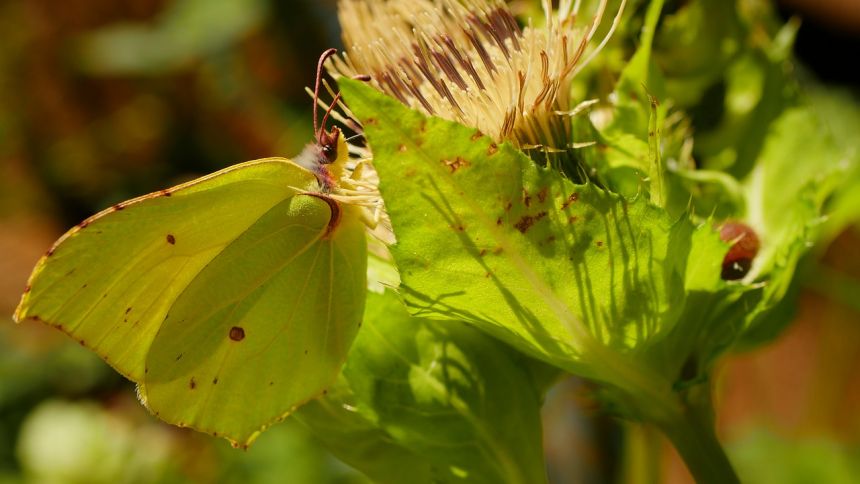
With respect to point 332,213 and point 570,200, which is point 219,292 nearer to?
point 332,213

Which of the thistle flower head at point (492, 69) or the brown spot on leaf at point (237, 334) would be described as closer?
the thistle flower head at point (492, 69)

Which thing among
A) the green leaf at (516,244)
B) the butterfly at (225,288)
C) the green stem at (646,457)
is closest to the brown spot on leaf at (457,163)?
the green leaf at (516,244)

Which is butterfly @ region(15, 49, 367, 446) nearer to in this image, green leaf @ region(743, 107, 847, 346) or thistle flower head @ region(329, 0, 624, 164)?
thistle flower head @ region(329, 0, 624, 164)

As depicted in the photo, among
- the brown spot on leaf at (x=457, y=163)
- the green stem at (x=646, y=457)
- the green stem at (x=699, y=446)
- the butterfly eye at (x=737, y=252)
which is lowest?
the green stem at (x=646, y=457)

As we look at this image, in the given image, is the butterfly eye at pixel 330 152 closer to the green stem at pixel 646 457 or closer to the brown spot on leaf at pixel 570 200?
the brown spot on leaf at pixel 570 200

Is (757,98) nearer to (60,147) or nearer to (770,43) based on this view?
(770,43)

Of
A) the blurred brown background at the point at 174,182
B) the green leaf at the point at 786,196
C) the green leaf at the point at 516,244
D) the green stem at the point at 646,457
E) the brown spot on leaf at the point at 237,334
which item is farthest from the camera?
the blurred brown background at the point at 174,182

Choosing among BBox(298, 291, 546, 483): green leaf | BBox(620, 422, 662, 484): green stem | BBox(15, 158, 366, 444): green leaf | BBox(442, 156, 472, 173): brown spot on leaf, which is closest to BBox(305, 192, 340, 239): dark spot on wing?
BBox(15, 158, 366, 444): green leaf
